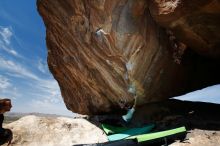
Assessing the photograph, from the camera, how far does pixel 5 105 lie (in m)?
12.3

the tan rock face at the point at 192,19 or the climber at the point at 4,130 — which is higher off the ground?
the tan rock face at the point at 192,19

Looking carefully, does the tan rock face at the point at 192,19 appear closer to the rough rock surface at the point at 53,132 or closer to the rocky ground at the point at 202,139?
the rocky ground at the point at 202,139

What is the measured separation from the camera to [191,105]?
50.1ft

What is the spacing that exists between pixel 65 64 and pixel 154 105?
17.6 feet

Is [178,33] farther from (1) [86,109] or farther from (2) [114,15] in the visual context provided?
(1) [86,109]

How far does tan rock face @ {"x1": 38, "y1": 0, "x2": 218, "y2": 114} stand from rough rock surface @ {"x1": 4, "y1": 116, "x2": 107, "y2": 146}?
2134mm

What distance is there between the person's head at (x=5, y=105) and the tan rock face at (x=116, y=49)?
13.8ft

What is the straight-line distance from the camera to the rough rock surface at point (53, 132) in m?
13.1

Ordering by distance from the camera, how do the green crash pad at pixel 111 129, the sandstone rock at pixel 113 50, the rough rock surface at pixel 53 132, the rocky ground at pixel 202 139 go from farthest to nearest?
the green crash pad at pixel 111 129, the sandstone rock at pixel 113 50, the rough rock surface at pixel 53 132, the rocky ground at pixel 202 139

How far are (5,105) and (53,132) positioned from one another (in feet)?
8.73

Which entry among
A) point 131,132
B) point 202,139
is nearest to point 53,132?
point 131,132

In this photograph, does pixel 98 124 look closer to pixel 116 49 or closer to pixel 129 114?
pixel 129 114

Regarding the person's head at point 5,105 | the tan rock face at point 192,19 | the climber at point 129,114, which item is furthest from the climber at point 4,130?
the tan rock face at point 192,19

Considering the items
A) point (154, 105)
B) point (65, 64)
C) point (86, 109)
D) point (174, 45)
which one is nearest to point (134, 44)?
point (174, 45)
